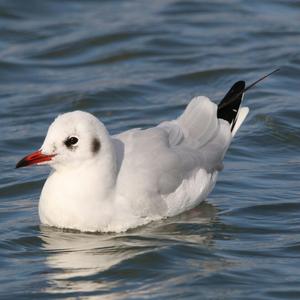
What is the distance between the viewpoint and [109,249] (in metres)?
8.72

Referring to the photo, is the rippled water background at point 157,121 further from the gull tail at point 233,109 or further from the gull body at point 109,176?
the gull tail at point 233,109

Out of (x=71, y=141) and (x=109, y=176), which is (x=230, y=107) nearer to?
(x=109, y=176)

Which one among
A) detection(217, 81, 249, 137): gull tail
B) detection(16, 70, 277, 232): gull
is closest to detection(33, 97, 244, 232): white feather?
detection(16, 70, 277, 232): gull

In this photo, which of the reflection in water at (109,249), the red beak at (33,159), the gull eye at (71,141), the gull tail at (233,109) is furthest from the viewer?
the gull tail at (233,109)

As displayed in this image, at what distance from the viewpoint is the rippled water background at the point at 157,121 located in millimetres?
8070

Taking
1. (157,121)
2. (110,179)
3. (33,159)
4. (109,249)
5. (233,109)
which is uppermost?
(33,159)

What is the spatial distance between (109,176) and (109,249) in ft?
2.15

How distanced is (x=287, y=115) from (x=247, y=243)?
13.9 feet

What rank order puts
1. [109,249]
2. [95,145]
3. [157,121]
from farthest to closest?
1. [157,121]
2. [95,145]
3. [109,249]

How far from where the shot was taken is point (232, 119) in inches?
421

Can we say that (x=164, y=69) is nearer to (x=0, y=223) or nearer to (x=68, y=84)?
(x=68, y=84)

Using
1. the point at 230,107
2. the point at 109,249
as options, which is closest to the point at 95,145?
the point at 109,249

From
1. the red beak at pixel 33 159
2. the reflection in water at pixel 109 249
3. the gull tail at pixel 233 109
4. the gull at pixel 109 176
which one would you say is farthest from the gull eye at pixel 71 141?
the gull tail at pixel 233 109

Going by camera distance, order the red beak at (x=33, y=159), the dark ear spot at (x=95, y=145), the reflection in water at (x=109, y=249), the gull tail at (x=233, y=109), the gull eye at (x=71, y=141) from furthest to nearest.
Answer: the gull tail at (x=233, y=109)
the dark ear spot at (x=95, y=145)
the gull eye at (x=71, y=141)
the red beak at (x=33, y=159)
the reflection in water at (x=109, y=249)
